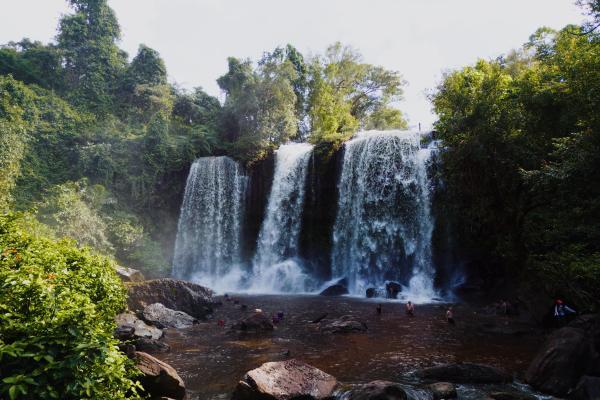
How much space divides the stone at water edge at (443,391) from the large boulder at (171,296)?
38.7 feet

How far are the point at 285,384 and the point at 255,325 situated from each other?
630 cm

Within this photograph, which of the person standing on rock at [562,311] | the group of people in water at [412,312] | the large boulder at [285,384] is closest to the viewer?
the large boulder at [285,384]

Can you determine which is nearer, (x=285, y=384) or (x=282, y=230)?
(x=285, y=384)

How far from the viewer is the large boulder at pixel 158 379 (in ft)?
26.8

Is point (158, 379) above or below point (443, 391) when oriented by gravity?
below

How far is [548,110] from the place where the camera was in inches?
663

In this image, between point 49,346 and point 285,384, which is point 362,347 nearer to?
point 285,384

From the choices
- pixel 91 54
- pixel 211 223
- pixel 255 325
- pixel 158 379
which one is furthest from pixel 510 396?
pixel 91 54

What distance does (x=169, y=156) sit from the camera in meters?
33.3

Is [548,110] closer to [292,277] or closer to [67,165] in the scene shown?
[292,277]

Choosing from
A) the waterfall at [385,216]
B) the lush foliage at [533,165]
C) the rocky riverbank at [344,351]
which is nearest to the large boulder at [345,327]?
the rocky riverbank at [344,351]

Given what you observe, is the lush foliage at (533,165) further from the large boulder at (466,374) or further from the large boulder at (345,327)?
the large boulder at (345,327)

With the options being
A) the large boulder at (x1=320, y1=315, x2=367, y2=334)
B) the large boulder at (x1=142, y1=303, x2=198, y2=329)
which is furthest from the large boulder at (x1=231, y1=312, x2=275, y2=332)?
the large boulder at (x1=142, y1=303, x2=198, y2=329)

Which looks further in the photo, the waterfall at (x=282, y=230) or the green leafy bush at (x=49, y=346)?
the waterfall at (x=282, y=230)
